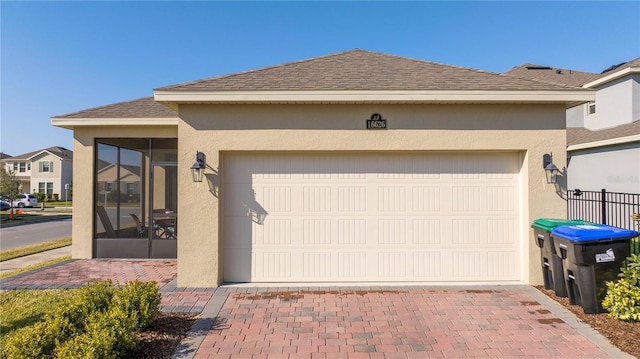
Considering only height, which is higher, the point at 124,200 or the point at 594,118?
the point at 594,118

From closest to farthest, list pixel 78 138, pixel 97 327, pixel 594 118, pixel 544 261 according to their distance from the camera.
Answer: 1. pixel 97 327
2. pixel 544 261
3. pixel 78 138
4. pixel 594 118

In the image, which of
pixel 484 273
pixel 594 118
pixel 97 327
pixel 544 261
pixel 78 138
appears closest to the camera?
pixel 97 327

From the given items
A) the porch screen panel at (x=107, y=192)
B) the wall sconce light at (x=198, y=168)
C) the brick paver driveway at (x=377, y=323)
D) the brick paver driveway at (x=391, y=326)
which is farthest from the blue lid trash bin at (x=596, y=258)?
the porch screen panel at (x=107, y=192)

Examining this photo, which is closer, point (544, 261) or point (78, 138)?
point (544, 261)

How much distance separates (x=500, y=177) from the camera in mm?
6211

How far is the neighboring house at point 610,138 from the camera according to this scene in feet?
→ 37.9

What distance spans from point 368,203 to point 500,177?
2542 mm

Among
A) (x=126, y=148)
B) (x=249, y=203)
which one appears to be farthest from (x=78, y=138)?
(x=249, y=203)

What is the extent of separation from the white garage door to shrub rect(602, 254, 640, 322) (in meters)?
1.61

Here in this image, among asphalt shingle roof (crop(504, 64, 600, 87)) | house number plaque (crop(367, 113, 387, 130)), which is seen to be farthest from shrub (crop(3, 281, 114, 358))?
asphalt shingle roof (crop(504, 64, 600, 87))

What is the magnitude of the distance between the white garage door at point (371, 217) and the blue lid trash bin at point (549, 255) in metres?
0.44

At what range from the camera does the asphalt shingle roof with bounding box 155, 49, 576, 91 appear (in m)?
5.88

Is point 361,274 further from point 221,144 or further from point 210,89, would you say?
point 210,89

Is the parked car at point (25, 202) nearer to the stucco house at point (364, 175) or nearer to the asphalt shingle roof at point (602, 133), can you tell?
the stucco house at point (364, 175)
